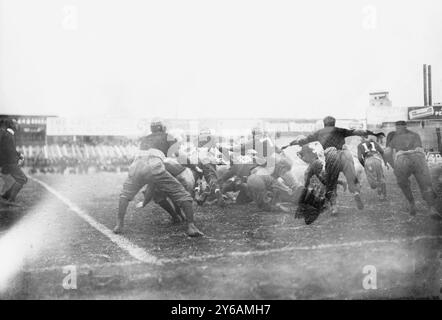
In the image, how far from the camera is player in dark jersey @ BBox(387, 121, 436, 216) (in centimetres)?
448

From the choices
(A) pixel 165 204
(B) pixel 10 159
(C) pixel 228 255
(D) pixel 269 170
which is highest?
(B) pixel 10 159

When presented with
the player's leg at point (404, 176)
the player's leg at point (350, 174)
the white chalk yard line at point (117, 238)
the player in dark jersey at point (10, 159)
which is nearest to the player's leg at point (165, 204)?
the white chalk yard line at point (117, 238)

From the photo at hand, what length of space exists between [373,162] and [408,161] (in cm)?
46

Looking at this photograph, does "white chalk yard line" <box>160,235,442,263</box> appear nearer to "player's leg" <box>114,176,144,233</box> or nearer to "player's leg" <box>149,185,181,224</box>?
"player's leg" <box>114,176,144,233</box>

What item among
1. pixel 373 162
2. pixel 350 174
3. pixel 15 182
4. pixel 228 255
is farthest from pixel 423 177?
pixel 15 182

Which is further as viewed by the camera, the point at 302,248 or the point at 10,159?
the point at 10,159

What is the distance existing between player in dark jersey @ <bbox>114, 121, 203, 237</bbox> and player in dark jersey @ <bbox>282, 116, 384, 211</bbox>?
1.45 meters

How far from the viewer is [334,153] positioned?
4.51m

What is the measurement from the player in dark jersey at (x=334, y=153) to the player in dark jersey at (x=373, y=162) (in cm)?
31

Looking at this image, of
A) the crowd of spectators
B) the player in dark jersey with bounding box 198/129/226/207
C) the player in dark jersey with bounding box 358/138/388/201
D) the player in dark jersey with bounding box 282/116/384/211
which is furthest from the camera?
the crowd of spectators

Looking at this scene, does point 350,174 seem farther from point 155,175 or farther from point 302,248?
point 155,175

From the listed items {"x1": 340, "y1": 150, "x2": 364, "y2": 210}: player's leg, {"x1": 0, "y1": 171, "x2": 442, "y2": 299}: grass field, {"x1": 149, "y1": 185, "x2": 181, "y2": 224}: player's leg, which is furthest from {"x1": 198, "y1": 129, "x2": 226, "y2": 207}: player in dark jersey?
{"x1": 340, "y1": 150, "x2": 364, "y2": 210}: player's leg

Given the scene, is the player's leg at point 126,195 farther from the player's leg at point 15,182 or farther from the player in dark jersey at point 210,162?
the player's leg at point 15,182
